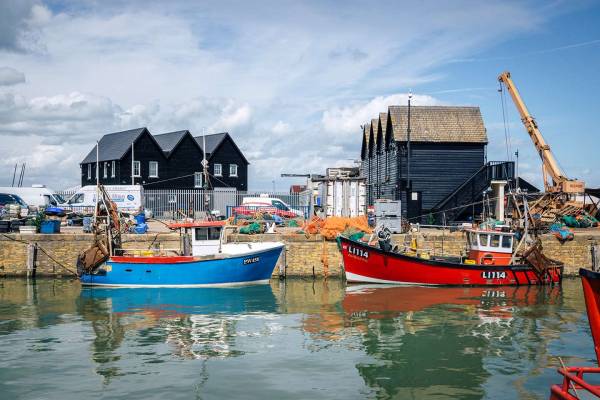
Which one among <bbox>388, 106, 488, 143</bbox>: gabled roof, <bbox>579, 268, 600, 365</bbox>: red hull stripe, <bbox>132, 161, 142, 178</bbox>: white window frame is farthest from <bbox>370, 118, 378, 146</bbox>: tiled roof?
<bbox>579, 268, 600, 365</bbox>: red hull stripe

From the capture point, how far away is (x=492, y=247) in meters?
25.8

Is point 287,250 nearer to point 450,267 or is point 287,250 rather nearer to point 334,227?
point 334,227

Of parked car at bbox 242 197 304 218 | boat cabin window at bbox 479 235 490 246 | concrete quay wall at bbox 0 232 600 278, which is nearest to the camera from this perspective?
boat cabin window at bbox 479 235 490 246

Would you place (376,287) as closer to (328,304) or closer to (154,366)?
(328,304)

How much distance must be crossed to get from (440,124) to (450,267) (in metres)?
17.4

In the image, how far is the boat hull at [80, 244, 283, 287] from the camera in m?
24.2

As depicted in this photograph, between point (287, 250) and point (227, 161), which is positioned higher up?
point (227, 161)

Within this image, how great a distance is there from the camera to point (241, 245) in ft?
84.9

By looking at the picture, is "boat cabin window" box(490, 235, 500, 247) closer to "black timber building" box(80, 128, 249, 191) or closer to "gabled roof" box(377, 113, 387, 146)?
"gabled roof" box(377, 113, 387, 146)

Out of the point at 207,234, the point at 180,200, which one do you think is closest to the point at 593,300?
the point at 207,234

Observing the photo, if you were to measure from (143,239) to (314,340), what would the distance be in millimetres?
13758

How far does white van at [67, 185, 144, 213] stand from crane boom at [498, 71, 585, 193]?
2382 centimetres

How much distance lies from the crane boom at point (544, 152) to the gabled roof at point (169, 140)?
83.8 ft

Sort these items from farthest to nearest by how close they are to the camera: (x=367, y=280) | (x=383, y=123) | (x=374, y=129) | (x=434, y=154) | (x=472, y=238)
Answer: (x=374, y=129) → (x=383, y=123) → (x=434, y=154) → (x=472, y=238) → (x=367, y=280)
